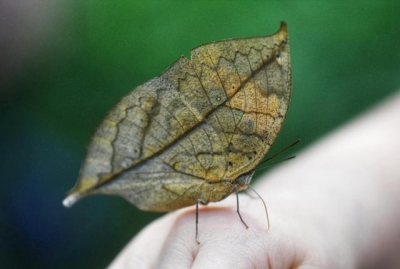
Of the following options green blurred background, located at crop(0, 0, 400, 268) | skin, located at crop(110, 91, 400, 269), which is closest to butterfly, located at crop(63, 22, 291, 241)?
Answer: skin, located at crop(110, 91, 400, 269)

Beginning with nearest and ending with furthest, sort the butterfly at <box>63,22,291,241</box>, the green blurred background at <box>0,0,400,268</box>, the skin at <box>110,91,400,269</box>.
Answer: the butterfly at <box>63,22,291,241</box> < the skin at <box>110,91,400,269</box> < the green blurred background at <box>0,0,400,268</box>

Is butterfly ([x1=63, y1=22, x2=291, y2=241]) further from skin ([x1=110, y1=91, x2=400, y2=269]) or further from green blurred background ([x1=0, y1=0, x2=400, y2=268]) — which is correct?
green blurred background ([x1=0, y1=0, x2=400, y2=268])

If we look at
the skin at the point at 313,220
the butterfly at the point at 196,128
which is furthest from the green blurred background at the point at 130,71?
the butterfly at the point at 196,128

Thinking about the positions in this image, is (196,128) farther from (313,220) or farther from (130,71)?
(130,71)

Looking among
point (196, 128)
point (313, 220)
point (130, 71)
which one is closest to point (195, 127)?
point (196, 128)

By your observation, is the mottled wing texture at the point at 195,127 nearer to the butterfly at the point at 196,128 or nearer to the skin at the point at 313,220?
the butterfly at the point at 196,128

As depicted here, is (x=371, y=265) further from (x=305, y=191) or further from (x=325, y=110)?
(x=325, y=110)
